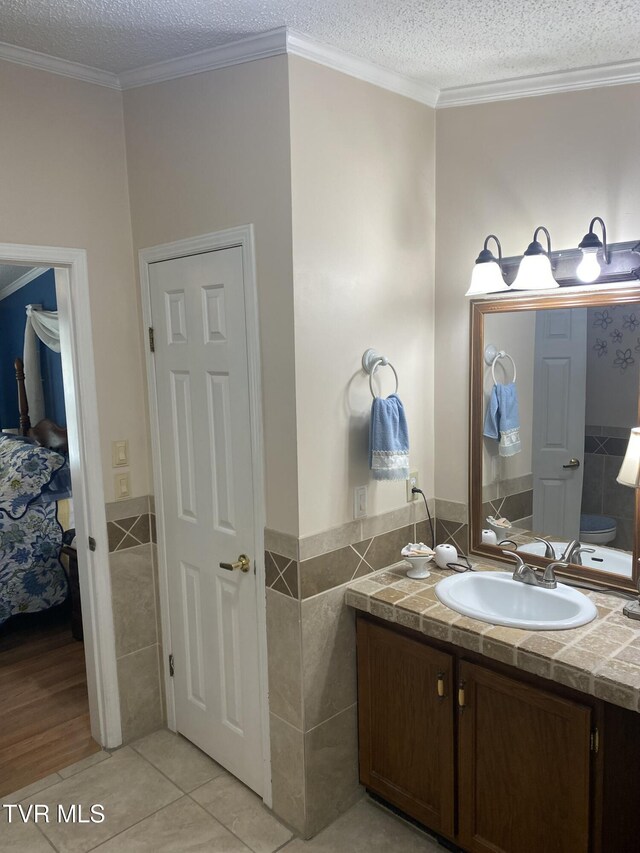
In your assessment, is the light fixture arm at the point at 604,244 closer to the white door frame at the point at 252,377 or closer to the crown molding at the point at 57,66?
the white door frame at the point at 252,377

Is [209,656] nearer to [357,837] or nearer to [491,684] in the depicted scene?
[357,837]

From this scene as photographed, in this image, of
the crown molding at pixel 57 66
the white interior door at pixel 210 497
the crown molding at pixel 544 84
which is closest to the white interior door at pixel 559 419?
the crown molding at pixel 544 84

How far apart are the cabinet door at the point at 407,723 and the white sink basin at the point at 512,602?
8.2 inches

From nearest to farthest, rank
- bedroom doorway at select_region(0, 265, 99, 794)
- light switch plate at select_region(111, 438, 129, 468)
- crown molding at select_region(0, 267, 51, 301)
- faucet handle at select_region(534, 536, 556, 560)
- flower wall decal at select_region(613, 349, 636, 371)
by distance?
1. flower wall decal at select_region(613, 349, 636, 371)
2. faucet handle at select_region(534, 536, 556, 560)
3. light switch plate at select_region(111, 438, 129, 468)
4. bedroom doorway at select_region(0, 265, 99, 794)
5. crown molding at select_region(0, 267, 51, 301)

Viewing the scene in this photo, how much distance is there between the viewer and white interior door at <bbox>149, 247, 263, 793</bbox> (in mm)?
2301

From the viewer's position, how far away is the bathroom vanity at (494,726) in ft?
5.69

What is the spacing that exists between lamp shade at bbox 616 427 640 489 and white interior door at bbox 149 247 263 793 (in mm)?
1224

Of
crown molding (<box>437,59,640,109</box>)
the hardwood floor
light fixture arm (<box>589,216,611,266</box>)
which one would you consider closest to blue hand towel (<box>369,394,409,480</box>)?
light fixture arm (<box>589,216,611,266</box>)

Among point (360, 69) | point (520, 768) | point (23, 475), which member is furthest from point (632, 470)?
point (23, 475)

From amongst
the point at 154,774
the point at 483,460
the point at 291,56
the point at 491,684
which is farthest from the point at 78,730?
the point at 291,56

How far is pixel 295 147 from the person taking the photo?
202 cm

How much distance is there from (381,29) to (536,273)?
0.88 metres

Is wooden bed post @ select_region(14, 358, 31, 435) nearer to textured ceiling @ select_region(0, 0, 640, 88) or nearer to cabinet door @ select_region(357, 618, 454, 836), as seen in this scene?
textured ceiling @ select_region(0, 0, 640, 88)

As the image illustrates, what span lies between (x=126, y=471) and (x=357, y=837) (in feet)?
5.32
